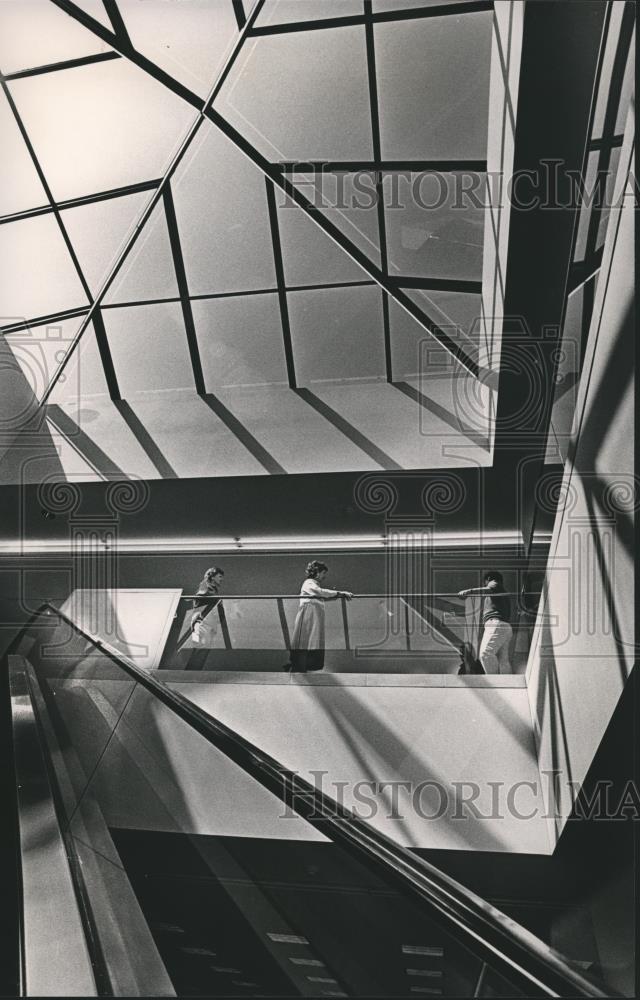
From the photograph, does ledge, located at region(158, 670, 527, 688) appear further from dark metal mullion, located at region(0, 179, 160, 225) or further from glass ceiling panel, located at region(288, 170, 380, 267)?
dark metal mullion, located at region(0, 179, 160, 225)

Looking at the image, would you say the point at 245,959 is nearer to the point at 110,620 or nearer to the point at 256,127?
the point at 110,620

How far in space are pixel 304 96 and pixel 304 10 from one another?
1.70 m

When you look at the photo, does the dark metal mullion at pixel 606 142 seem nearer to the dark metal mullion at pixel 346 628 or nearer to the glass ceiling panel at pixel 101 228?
the dark metal mullion at pixel 346 628

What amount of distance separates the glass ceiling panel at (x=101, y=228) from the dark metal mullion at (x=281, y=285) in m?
2.87

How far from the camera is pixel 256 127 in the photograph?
1641cm

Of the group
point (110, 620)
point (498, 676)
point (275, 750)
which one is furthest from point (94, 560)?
point (498, 676)

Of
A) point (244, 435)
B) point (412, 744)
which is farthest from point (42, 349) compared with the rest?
point (412, 744)

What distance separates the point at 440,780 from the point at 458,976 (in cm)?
733

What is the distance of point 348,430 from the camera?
1950cm

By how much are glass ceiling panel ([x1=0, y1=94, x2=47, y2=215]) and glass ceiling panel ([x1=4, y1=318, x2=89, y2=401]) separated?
3068 mm

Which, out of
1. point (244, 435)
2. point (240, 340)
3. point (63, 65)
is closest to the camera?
point (63, 65)

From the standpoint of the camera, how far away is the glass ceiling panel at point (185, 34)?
47.2 feet

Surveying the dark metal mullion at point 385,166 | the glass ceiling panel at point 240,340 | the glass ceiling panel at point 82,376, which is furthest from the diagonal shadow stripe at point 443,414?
the glass ceiling panel at point 82,376

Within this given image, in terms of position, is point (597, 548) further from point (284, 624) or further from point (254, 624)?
point (254, 624)
